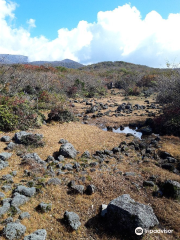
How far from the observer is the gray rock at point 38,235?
3883 mm

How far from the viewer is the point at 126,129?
1450 cm

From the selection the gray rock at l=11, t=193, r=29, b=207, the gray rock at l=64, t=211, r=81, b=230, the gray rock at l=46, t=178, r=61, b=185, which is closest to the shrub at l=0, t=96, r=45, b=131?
the gray rock at l=46, t=178, r=61, b=185

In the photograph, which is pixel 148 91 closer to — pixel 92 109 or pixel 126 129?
pixel 92 109

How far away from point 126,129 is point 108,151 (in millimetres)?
5758

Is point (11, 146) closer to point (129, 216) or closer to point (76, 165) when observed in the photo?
point (76, 165)

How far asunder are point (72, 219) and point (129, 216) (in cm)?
154

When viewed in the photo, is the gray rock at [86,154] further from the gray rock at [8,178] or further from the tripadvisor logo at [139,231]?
the tripadvisor logo at [139,231]

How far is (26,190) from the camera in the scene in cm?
550

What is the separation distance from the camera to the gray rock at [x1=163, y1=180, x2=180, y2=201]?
5.72 meters

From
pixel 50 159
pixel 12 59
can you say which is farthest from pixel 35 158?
pixel 12 59

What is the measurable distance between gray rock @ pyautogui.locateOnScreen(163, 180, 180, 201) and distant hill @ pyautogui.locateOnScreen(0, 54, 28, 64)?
11.8m

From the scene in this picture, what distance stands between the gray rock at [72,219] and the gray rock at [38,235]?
0.68 metres

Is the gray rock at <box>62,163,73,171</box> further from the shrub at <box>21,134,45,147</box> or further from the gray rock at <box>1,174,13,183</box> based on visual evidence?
the shrub at <box>21,134,45,147</box>

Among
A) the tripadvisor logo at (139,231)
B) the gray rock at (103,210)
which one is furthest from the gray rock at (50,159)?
the tripadvisor logo at (139,231)
